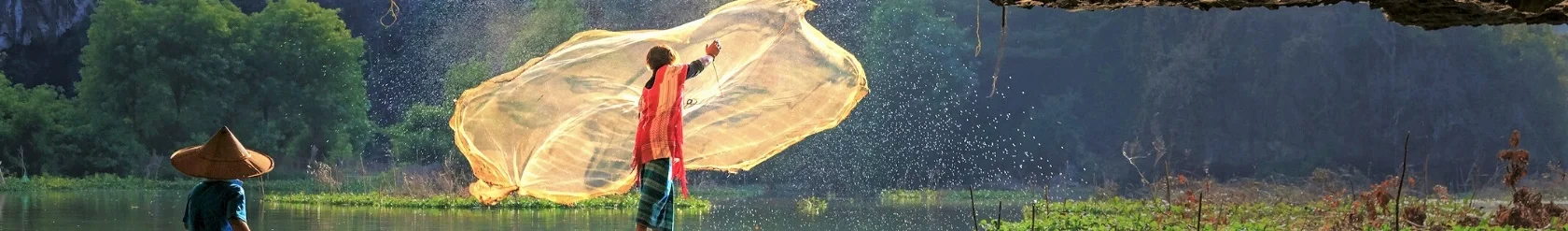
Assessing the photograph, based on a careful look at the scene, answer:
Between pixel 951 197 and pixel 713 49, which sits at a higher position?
pixel 713 49

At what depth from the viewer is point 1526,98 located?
1537 inches

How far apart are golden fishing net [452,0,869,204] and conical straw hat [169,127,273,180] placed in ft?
12.7

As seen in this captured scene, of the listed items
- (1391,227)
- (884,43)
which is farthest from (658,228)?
(884,43)

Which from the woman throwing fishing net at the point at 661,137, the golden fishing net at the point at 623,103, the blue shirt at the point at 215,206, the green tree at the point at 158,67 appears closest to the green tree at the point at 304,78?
the green tree at the point at 158,67

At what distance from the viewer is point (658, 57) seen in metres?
7.68

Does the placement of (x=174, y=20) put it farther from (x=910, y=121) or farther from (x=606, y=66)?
(x=606, y=66)

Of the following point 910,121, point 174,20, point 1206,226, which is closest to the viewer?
point 1206,226

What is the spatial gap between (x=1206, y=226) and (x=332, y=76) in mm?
28349

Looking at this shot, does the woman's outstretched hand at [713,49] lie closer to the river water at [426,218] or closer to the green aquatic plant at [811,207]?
the river water at [426,218]

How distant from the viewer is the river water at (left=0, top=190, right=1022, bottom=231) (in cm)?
1325

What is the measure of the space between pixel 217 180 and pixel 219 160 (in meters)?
0.11

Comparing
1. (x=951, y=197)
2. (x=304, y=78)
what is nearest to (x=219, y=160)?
(x=951, y=197)

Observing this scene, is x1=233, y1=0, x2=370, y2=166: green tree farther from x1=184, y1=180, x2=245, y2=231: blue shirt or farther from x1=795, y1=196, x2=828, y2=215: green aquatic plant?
x1=184, y1=180, x2=245, y2=231: blue shirt

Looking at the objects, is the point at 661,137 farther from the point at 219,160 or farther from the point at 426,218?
the point at 426,218
